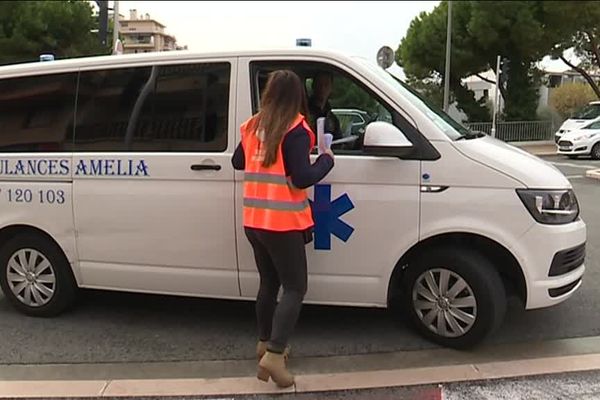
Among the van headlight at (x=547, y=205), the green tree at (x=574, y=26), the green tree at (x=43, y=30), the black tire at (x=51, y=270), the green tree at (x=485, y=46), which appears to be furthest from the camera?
the green tree at (x=485, y=46)

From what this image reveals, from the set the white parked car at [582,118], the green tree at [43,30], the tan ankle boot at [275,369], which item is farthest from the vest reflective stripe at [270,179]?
the green tree at [43,30]

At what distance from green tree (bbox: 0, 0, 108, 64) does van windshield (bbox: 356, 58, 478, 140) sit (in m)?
19.3

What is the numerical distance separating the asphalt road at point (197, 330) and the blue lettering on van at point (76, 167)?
1140mm

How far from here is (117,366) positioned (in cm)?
413

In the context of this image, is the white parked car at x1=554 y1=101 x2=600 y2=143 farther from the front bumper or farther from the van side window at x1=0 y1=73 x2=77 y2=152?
the van side window at x1=0 y1=73 x2=77 y2=152

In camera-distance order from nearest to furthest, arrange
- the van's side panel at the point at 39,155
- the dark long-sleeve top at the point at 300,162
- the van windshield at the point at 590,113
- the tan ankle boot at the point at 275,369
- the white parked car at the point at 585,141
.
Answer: the dark long-sleeve top at the point at 300,162 → the tan ankle boot at the point at 275,369 → the van's side panel at the point at 39,155 → the white parked car at the point at 585,141 → the van windshield at the point at 590,113

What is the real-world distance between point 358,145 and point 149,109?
1.48m

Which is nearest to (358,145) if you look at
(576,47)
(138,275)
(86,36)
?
(138,275)

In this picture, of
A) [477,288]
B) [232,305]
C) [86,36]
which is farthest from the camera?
[86,36]

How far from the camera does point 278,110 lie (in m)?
3.46

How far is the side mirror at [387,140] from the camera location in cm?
393

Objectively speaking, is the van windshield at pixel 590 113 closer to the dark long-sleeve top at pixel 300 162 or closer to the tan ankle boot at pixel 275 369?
the dark long-sleeve top at pixel 300 162

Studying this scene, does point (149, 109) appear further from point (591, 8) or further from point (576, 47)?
point (576, 47)

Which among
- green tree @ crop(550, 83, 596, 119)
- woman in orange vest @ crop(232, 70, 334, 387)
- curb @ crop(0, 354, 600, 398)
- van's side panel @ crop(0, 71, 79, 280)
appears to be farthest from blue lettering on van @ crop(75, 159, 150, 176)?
green tree @ crop(550, 83, 596, 119)
